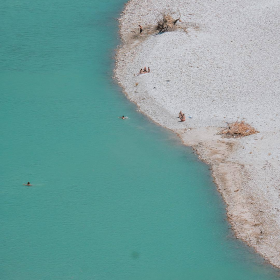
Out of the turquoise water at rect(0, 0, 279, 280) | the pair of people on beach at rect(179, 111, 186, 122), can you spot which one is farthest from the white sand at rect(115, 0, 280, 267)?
the turquoise water at rect(0, 0, 279, 280)

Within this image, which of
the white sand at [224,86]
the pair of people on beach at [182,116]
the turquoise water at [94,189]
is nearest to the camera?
the turquoise water at [94,189]

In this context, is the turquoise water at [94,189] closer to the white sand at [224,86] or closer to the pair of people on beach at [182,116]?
the white sand at [224,86]

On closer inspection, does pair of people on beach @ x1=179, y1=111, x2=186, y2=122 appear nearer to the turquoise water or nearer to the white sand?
the white sand

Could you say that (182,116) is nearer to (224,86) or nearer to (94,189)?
(224,86)

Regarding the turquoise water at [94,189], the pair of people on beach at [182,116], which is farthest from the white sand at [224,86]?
the turquoise water at [94,189]

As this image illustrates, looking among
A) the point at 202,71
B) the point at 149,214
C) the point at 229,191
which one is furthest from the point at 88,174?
the point at 202,71

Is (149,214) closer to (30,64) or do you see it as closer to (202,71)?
(202,71)
